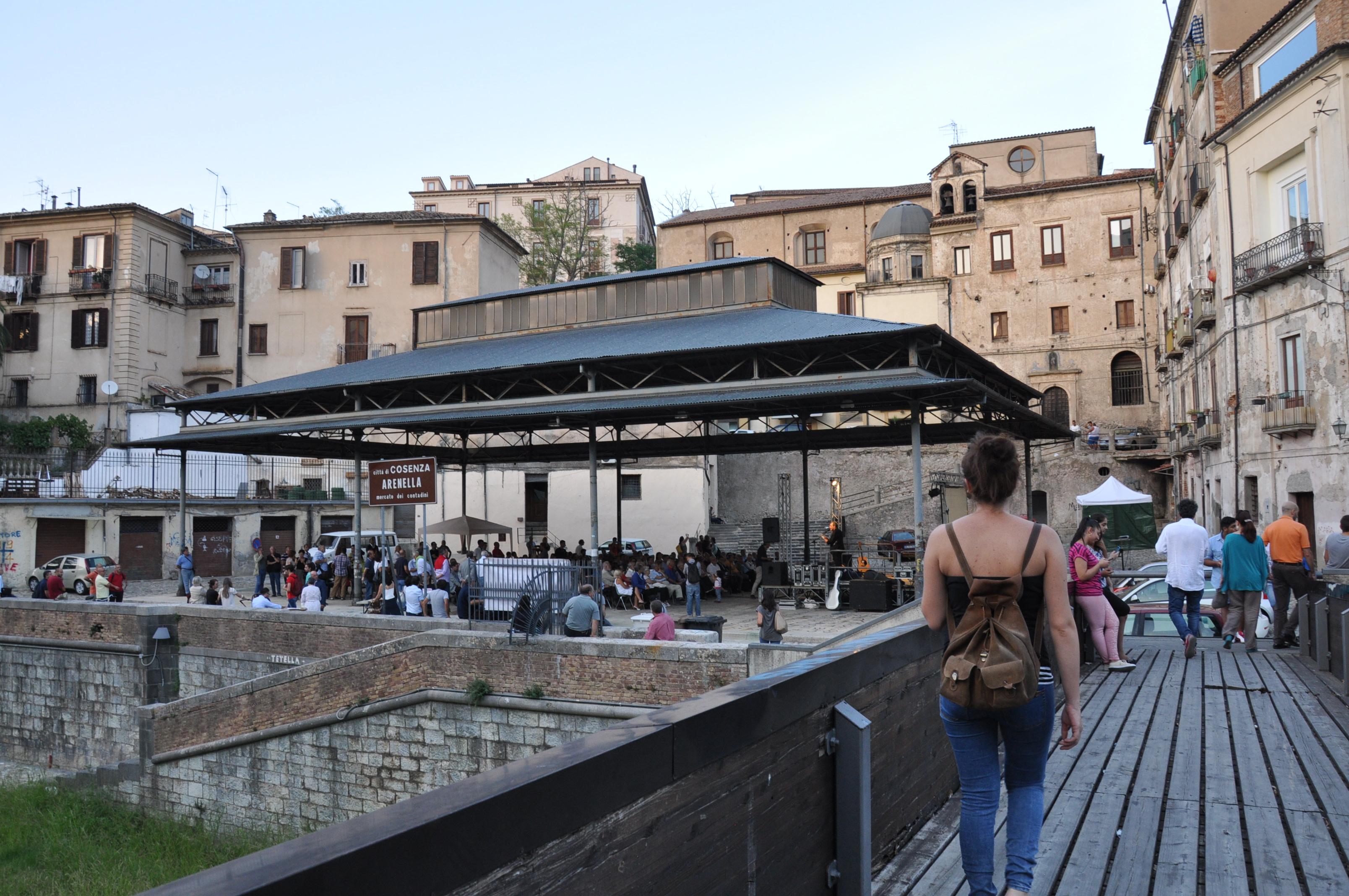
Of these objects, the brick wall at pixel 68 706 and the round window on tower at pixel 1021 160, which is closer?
the brick wall at pixel 68 706

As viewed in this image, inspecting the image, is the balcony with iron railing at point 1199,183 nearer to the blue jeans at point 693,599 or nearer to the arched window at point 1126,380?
the arched window at point 1126,380

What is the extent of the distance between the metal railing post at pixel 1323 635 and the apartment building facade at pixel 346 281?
35.8m

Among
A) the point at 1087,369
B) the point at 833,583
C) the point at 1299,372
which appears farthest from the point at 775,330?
the point at 1087,369

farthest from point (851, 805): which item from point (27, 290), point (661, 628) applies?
point (27, 290)

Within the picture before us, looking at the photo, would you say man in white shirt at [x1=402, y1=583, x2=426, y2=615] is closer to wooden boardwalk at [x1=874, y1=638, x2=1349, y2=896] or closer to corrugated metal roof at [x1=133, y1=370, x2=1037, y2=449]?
corrugated metal roof at [x1=133, y1=370, x2=1037, y2=449]

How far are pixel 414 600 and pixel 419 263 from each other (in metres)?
26.6

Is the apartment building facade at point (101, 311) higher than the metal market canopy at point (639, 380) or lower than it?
higher

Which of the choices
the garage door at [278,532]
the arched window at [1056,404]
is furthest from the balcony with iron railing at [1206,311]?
the garage door at [278,532]

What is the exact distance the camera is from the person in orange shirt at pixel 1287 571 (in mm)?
10008

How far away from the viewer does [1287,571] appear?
10.1m

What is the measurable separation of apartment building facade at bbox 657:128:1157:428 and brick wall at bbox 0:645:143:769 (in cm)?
3510

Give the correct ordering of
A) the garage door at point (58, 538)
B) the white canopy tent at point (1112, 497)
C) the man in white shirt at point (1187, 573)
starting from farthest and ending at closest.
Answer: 1. the garage door at point (58, 538)
2. the white canopy tent at point (1112, 497)
3. the man in white shirt at point (1187, 573)

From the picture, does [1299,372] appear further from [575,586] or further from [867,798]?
[867,798]

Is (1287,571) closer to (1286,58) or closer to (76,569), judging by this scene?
(1286,58)
